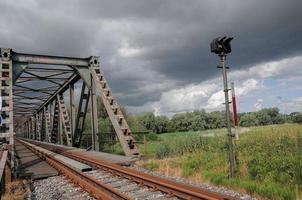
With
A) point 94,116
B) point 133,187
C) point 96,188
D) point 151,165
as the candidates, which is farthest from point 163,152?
point 96,188

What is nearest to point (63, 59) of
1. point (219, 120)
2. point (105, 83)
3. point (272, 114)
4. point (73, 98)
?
point (105, 83)

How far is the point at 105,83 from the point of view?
15.7 metres

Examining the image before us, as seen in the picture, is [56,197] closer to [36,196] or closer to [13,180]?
[36,196]

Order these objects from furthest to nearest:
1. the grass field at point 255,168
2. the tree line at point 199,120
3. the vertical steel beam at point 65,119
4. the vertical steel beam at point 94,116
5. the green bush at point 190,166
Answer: the tree line at point 199,120 < the vertical steel beam at point 65,119 < the vertical steel beam at point 94,116 < the green bush at point 190,166 < the grass field at point 255,168

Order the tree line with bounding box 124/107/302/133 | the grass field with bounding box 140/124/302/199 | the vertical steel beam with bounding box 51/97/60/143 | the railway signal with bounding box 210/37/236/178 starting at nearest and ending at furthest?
the grass field with bounding box 140/124/302/199
the railway signal with bounding box 210/37/236/178
the vertical steel beam with bounding box 51/97/60/143
the tree line with bounding box 124/107/302/133

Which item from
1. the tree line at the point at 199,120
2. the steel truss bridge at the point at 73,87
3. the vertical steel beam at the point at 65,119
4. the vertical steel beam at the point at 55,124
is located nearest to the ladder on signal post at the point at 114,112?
the steel truss bridge at the point at 73,87

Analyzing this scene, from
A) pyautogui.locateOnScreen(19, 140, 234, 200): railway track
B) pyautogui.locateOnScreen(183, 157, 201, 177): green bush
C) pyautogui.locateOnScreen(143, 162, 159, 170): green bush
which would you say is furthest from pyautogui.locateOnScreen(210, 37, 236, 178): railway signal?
pyautogui.locateOnScreen(143, 162, 159, 170): green bush

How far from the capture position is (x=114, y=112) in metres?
14.6

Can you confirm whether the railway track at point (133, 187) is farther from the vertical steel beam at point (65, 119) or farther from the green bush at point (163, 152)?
the vertical steel beam at point (65, 119)

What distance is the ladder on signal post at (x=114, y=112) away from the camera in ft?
Result: 45.0

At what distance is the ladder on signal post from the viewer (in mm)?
13730

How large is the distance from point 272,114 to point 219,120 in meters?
19.2

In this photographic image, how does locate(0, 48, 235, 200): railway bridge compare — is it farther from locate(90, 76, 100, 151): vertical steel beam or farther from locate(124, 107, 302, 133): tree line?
locate(124, 107, 302, 133): tree line

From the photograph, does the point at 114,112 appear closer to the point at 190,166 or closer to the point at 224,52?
the point at 190,166
